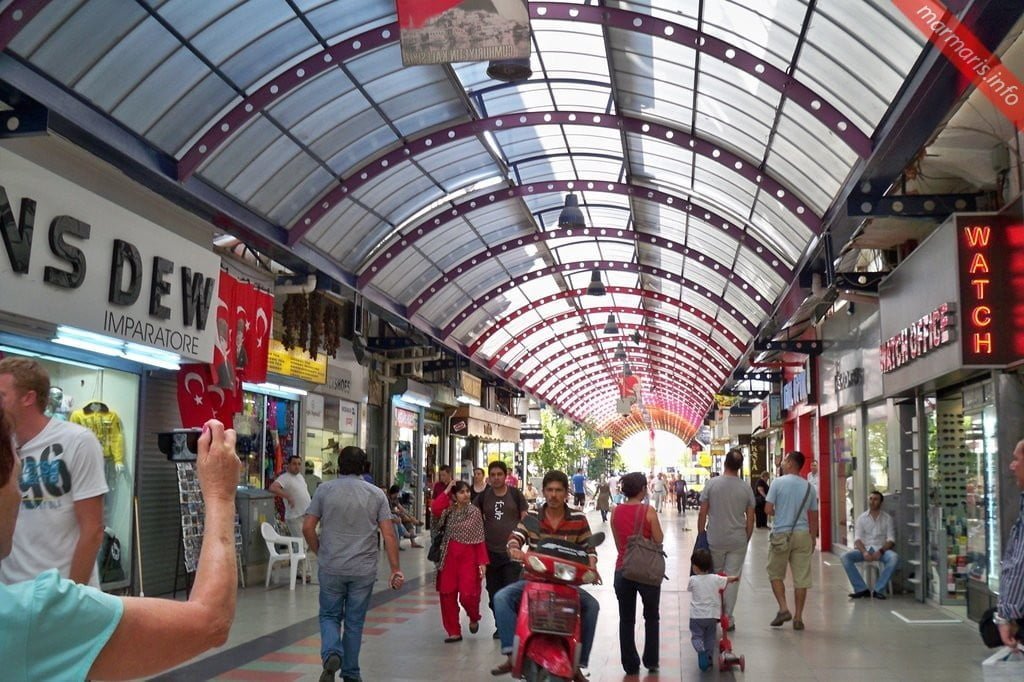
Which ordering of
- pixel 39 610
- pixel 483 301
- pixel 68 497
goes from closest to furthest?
pixel 39 610
pixel 68 497
pixel 483 301

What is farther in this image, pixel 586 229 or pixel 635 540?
pixel 586 229

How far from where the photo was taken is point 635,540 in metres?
8.15

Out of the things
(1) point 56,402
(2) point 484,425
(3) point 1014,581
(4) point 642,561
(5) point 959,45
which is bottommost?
(4) point 642,561

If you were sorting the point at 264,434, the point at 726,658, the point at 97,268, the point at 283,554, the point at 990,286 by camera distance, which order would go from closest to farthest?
the point at 726,658 → the point at 97,268 → the point at 990,286 → the point at 283,554 → the point at 264,434

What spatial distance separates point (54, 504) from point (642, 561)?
496 centimetres

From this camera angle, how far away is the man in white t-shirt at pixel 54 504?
4.05m

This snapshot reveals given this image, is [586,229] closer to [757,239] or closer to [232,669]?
[757,239]

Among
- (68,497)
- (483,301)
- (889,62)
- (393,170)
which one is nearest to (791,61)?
(889,62)

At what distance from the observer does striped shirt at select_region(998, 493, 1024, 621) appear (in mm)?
4723

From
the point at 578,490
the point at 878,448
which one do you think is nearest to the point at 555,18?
the point at 878,448

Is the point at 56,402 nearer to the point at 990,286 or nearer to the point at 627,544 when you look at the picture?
the point at 627,544

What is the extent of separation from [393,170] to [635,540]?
1116 centimetres

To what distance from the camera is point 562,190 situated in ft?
66.2

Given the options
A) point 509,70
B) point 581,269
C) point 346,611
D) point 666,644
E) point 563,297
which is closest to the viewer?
point 346,611
